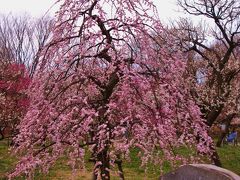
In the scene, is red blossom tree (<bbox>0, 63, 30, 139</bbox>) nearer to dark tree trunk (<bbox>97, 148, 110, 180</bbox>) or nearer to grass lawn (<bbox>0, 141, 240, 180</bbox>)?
grass lawn (<bbox>0, 141, 240, 180</bbox>)

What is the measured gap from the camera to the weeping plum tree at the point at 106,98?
4.82m

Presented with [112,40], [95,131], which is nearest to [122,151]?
[95,131]

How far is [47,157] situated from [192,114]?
1.99 m

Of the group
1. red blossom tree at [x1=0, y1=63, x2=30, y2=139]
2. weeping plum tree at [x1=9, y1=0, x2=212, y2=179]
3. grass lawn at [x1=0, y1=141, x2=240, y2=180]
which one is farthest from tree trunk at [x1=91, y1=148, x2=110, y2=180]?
red blossom tree at [x1=0, y1=63, x2=30, y2=139]

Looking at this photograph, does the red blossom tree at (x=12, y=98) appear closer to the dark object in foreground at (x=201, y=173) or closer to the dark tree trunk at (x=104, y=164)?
the dark tree trunk at (x=104, y=164)

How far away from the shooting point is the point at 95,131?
16.6 ft

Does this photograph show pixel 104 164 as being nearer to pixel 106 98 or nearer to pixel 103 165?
pixel 103 165

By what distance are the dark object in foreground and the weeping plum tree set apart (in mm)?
1513

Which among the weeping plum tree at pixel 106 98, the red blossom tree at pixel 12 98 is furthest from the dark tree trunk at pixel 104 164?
the red blossom tree at pixel 12 98

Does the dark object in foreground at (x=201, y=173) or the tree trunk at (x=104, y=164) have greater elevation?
the tree trunk at (x=104, y=164)

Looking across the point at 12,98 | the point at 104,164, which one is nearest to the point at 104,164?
the point at 104,164

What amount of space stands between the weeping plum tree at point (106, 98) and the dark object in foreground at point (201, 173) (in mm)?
1513

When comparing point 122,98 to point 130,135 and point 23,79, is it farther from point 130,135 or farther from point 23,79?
point 23,79

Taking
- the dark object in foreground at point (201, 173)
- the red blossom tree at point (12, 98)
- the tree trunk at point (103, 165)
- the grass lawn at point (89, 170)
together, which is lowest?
the dark object in foreground at point (201, 173)
